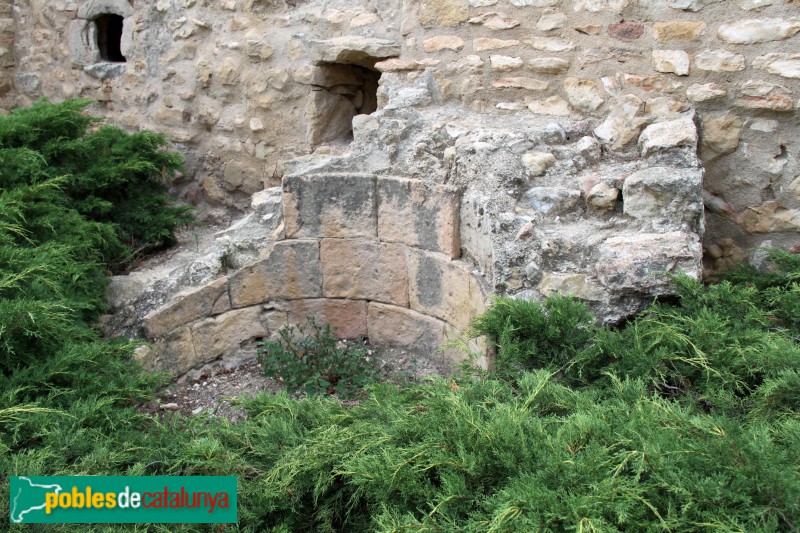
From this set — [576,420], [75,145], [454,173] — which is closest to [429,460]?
[576,420]

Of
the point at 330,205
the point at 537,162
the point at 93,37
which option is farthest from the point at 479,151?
the point at 93,37

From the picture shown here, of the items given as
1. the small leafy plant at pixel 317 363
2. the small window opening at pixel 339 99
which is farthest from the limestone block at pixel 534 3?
the small leafy plant at pixel 317 363

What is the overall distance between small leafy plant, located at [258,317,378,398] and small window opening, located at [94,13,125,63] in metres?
3.65

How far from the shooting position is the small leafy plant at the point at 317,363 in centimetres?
407

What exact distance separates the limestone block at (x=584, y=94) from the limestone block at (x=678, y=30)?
40 cm

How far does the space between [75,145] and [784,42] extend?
13.1 ft

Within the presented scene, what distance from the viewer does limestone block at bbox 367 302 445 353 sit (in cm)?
430

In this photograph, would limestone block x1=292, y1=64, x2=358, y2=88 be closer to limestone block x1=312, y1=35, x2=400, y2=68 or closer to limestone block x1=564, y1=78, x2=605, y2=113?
limestone block x1=312, y1=35, x2=400, y2=68

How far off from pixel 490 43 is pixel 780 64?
152cm

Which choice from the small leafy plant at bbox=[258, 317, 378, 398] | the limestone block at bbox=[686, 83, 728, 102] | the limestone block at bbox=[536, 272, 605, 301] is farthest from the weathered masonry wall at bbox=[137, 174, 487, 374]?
the limestone block at bbox=[686, 83, 728, 102]

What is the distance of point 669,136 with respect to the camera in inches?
143

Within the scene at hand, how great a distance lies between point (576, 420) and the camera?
7.73 ft

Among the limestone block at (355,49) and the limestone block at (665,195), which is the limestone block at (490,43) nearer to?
the limestone block at (355,49)

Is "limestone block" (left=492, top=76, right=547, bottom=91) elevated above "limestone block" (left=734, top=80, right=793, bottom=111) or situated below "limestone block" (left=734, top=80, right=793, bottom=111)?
above
